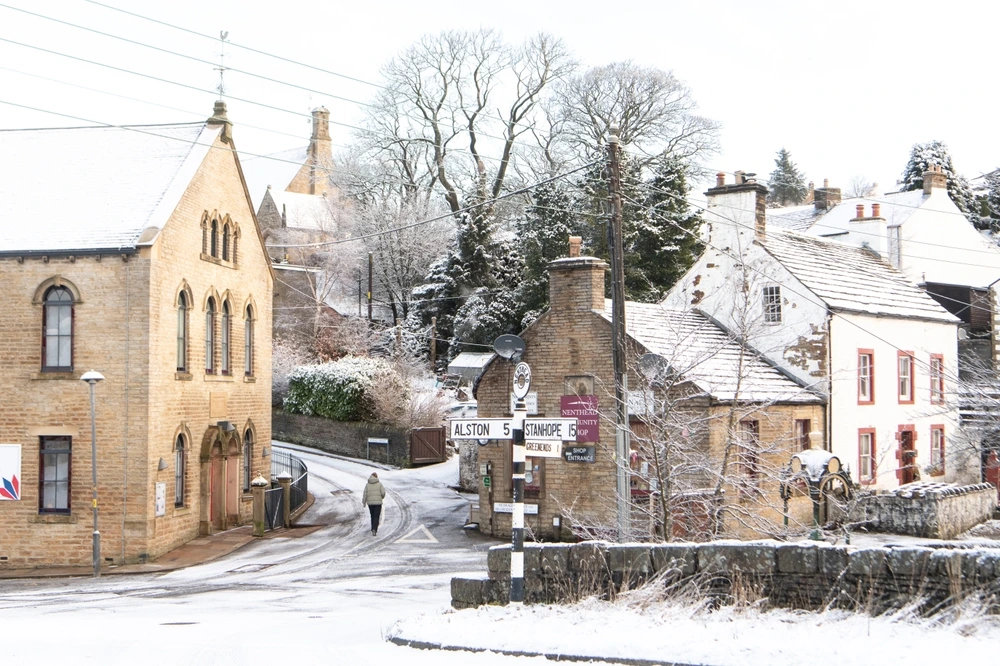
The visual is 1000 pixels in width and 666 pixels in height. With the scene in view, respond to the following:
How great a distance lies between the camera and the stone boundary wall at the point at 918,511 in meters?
27.0

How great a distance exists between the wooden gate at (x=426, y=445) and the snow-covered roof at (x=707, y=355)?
49.6 feet

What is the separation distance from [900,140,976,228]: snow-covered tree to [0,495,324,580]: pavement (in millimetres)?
50939

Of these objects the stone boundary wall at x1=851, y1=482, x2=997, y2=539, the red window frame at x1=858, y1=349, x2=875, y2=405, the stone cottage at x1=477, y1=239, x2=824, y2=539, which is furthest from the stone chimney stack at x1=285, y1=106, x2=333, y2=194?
the stone boundary wall at x1=851, y1=482, x2=997, y2=539

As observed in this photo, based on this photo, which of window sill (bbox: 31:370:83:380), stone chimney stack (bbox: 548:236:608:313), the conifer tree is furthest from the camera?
the conifer tree

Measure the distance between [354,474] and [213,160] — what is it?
15.4 metres

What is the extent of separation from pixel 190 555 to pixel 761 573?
Result: 57.1 ft

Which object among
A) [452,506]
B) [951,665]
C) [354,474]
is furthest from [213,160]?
[951,665]

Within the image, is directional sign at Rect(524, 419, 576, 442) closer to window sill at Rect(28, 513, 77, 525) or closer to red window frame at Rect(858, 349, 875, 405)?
window sill at Rect(28, 513, 77, 525)

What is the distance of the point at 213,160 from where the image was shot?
2839 centimetres

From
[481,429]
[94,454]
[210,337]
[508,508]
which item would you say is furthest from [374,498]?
[481,429]

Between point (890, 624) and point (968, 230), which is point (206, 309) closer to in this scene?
point (890, 624)

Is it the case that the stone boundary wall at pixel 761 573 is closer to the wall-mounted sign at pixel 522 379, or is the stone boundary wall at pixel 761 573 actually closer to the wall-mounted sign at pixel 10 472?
the wall-mounted sign at pixel 522 379

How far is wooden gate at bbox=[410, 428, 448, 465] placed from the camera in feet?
136

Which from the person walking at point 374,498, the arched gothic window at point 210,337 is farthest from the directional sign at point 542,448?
the arched gothic window at point 210,337
